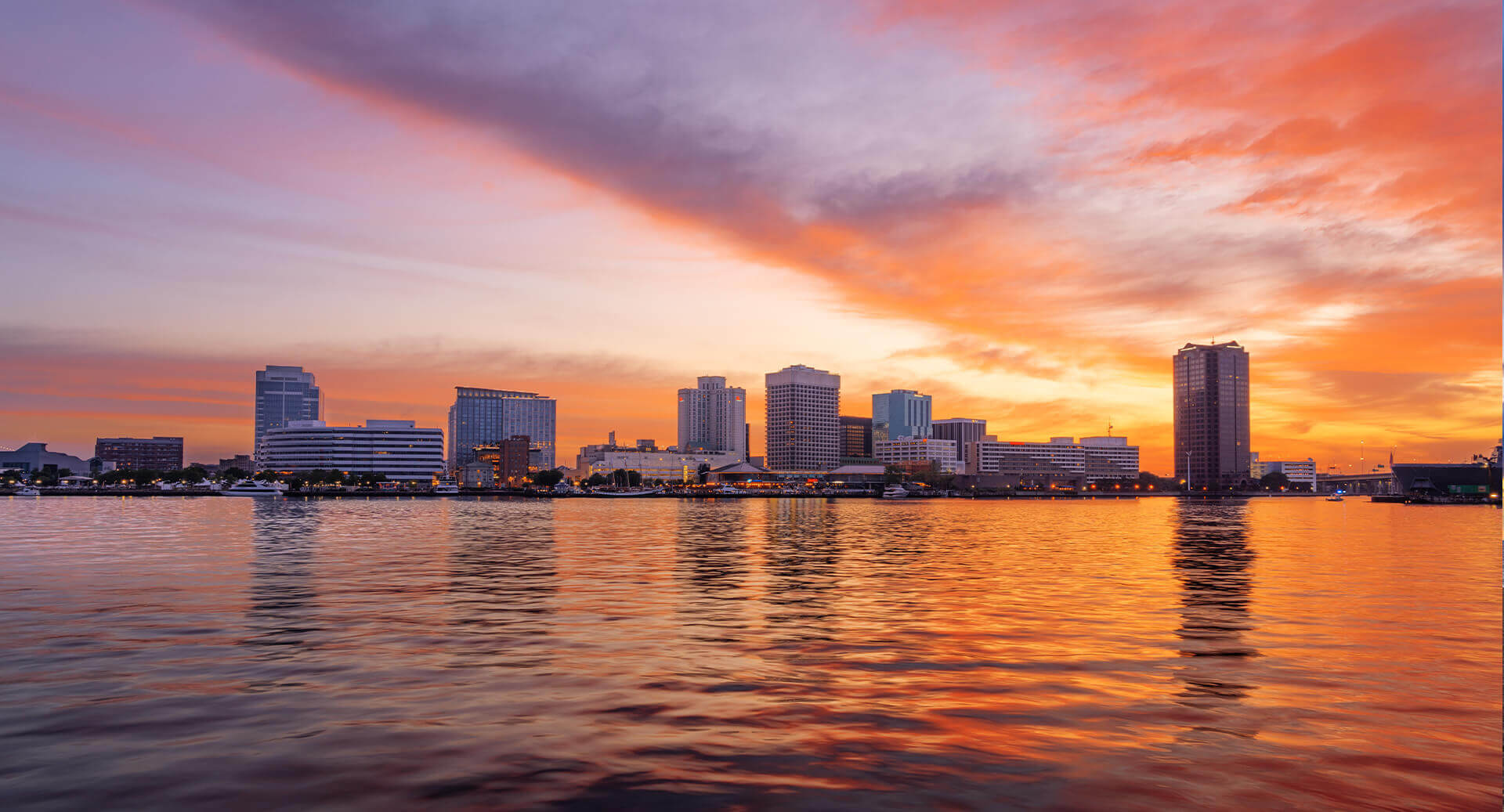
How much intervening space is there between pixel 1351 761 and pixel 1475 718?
5820 mm

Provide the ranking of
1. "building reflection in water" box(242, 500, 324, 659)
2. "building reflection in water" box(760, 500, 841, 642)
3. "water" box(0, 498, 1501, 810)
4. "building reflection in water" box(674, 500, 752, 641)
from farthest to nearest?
"building reflection in water" box(674, 500, 752, 641) < "building reflection in water" box(760, 500, 841, 642) < "building reflection in water" box(242, 500, 324, 659) < "water" box(0, 498, 1501, 810)

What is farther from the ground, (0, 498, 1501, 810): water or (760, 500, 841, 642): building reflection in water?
(0, 498, 1501, 810): water

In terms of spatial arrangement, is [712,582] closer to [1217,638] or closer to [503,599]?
[503,599]

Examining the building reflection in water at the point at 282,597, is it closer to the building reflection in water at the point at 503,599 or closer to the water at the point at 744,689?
the water at the point at 744,689

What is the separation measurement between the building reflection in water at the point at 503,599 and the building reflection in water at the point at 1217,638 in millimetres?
16080

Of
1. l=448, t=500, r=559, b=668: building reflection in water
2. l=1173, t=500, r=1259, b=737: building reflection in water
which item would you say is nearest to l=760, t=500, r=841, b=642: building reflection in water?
l=448, t=500, r=559, b=668: building reflection in water

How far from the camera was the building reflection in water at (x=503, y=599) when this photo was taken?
84.5 feet

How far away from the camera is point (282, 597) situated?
3797 cm

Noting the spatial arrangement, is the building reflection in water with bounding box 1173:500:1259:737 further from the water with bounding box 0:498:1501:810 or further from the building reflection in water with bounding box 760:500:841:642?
the building reflection in water with bounding box 760:500:841:642

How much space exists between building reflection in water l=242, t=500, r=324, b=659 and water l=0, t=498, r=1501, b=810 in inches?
11.2

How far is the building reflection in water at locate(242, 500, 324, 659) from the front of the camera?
2749cm

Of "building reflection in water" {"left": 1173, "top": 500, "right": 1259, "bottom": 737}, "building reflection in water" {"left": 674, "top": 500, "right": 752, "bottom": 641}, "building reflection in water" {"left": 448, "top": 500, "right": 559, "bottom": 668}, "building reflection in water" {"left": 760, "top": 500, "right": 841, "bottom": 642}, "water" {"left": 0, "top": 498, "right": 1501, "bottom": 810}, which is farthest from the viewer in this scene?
"building reflection in water" {"left": 674, "top": 500, "right": 752, "bottom": 641}

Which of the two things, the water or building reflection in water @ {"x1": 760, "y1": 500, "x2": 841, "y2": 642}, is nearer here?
the water

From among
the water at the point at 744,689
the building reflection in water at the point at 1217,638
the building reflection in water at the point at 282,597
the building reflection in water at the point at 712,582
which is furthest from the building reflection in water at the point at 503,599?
the building reflection in water at the point at 1217,638
